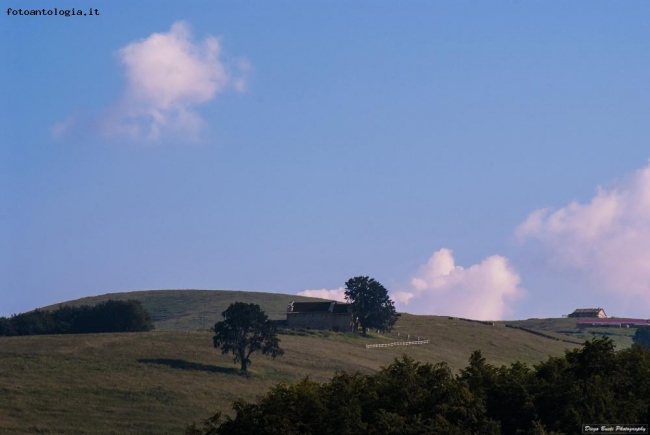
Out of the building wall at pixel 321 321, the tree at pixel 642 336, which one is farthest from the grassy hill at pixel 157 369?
the tree at pixel 642 336

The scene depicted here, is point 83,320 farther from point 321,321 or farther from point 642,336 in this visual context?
point 642,336

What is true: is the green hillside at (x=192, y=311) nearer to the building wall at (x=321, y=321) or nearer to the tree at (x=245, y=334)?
the building wall at (x=321, y=321)

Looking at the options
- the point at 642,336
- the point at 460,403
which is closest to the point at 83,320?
the point at 642,336

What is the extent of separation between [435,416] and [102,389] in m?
53.3

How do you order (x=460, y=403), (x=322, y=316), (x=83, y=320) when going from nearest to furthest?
(x=460, y=403)
(x=83, y=320)
(x=322, y=316)

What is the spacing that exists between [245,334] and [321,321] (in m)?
38.5

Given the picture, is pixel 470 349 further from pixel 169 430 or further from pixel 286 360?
pixel 169 430

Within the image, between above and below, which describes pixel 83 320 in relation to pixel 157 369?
above

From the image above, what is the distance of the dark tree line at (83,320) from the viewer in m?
133

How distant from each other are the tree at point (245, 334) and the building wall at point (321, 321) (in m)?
33.3

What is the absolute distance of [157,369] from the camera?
98000 mm

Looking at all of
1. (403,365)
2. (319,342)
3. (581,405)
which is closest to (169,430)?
(403,365)

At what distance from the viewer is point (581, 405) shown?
40250 mm

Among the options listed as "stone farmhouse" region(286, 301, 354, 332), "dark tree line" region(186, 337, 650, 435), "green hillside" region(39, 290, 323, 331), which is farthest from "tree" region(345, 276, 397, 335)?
"dark tree line" region(186, 337, 650, 435)
